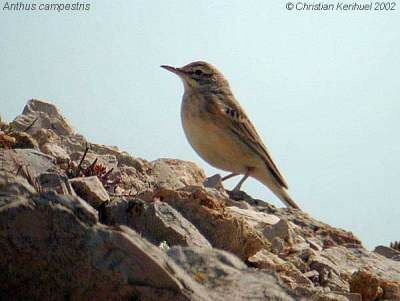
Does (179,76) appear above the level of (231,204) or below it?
above

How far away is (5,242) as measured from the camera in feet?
16.4

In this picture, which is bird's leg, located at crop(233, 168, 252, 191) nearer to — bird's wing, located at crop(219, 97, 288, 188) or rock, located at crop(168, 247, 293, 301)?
bird's wing, located at crop(219, 97, 288, 188)

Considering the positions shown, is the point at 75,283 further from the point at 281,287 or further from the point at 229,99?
the point at 229,99

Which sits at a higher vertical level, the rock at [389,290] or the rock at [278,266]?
the rock at [278,266]

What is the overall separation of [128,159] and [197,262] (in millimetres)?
7299

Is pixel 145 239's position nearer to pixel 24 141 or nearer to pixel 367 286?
pixel 367 286

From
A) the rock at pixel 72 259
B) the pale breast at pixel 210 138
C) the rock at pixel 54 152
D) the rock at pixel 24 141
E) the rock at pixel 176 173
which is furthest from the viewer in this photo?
the pale breast at pixel 210 138

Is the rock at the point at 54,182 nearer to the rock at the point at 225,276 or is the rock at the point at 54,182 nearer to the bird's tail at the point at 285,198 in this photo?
the rock at the point at 225,276

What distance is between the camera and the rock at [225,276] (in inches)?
218

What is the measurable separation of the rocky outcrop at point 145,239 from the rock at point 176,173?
3 cm

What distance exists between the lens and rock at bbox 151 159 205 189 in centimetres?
1242

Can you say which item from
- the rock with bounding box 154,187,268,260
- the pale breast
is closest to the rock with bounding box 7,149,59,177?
the rock with bounding box 154,187,268,260

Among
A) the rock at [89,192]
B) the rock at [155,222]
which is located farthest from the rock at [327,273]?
the rock at [89,192]

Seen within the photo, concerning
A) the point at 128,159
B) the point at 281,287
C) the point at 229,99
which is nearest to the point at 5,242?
→ the point at 281,287
